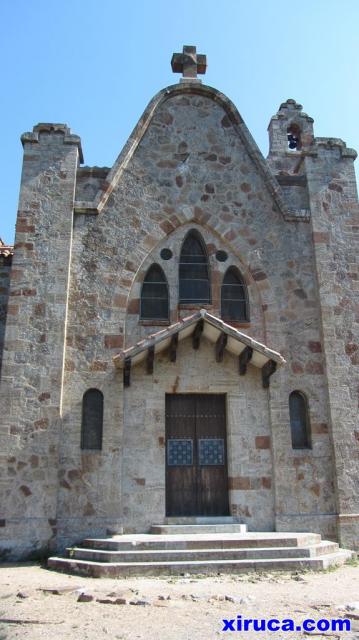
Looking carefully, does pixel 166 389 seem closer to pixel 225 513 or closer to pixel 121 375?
pixel 121 375

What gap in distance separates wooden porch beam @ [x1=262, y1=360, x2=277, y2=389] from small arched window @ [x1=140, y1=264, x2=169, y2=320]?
7.19 feet

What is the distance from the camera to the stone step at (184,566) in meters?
7.79

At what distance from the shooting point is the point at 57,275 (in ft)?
35.9

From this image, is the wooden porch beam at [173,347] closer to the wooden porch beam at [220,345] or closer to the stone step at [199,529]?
the wooden porch beam at [220,345]

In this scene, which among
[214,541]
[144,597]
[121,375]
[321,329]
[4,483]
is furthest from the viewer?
[321,329]

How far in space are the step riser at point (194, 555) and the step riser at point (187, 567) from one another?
0.21 m

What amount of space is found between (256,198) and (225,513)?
21.6 feet

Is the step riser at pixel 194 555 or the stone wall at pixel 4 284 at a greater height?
the stone wall at pixel 4 284

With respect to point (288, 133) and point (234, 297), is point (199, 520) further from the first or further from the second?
point (288, 133)

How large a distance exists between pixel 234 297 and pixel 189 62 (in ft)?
20.0

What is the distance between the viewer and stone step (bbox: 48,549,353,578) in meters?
7.79

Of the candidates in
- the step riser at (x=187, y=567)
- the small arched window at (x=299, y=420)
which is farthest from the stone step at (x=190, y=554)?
the small arched window at (x=299, y=420)

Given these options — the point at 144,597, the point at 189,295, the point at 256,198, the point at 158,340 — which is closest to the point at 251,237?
the point at 256,198

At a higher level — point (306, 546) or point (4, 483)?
point (4, 483)
